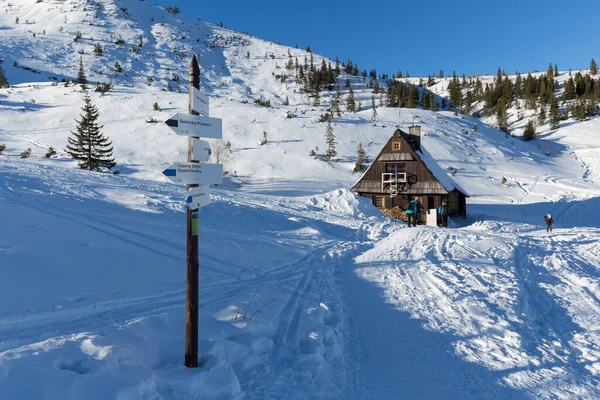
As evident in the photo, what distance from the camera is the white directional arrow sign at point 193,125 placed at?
3.22m

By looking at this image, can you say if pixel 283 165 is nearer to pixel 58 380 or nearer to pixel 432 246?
pixel 432 246

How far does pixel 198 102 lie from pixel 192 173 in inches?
29.7

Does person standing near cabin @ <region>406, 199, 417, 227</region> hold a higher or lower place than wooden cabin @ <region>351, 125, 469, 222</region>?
lower

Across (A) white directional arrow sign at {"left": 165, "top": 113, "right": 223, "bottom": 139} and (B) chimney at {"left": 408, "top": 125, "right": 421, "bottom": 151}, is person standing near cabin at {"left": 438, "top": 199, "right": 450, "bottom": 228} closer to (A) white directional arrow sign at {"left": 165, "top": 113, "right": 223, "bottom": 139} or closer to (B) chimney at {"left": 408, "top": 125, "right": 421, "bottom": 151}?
(B) chimney at {"left": 408, "top": 125, "right": 421, "bottom": 151}

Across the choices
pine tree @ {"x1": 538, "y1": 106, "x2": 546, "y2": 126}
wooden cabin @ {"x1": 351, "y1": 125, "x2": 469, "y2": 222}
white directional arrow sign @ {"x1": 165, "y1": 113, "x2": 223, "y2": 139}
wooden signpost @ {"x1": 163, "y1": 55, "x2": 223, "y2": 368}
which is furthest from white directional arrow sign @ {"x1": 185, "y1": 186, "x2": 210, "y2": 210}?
pine tree @ {"x1": 538, "y1": 106, "x2": 546, "y2": 126}

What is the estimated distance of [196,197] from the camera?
3.45 metres

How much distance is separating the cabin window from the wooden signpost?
23063 millimetres

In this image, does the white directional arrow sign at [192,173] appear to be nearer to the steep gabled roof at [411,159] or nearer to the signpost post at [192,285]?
the signpost post at [192,285]

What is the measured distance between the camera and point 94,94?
48.9m

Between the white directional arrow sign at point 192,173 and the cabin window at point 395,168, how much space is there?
23.1 meters

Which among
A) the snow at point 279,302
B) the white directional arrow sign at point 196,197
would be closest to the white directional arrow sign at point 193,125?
the white directional arrow sign at point 196,197

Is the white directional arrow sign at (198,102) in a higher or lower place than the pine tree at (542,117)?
lower

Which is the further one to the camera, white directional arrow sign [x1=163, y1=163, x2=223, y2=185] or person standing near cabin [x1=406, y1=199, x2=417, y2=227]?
person standing near cabin [x1=406, y1=199, x2=417, y2=227]

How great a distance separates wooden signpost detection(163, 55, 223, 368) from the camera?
10.7 ft
